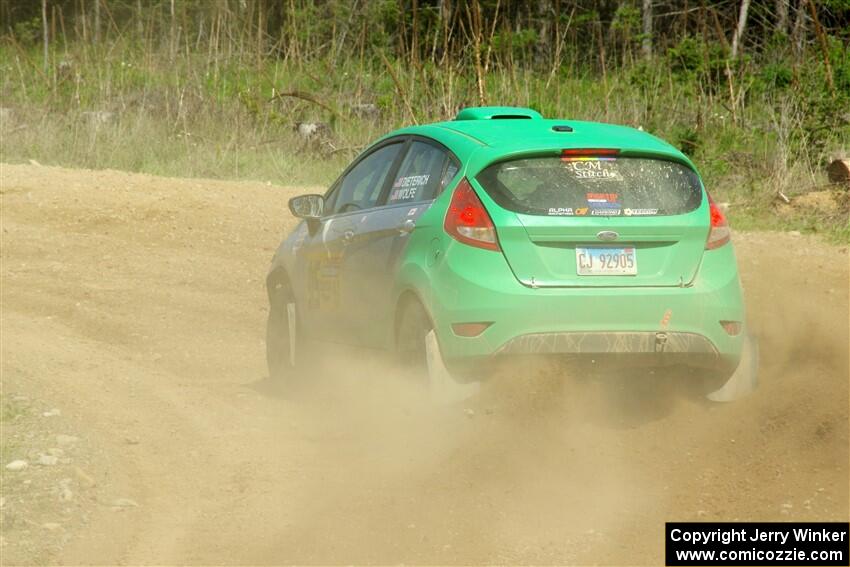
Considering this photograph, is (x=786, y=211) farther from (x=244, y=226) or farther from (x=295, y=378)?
(x=295, y=378)

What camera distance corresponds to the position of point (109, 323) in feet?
35.5

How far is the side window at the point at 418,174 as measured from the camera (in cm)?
679

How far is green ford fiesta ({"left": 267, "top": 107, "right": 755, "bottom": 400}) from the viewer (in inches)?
241

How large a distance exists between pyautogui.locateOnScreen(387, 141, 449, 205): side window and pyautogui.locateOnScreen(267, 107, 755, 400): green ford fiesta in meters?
0.02

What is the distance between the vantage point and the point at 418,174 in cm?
705

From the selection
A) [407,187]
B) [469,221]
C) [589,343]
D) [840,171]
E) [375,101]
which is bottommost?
[375,101]

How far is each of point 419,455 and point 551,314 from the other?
1055 mm

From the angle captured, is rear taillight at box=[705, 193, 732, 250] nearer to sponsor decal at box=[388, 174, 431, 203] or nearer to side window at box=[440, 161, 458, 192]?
side window at box=[440, 161, 458, 192]

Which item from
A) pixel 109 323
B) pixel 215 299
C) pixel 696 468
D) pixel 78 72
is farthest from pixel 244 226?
pixel 696 468

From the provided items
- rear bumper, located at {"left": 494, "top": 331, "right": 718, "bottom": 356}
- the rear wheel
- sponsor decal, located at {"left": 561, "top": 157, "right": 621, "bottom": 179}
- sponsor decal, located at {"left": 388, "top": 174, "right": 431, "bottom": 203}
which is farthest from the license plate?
sponsor decal, located at {"left": 388, "top": 174, "right": 431, "bottom": 203}

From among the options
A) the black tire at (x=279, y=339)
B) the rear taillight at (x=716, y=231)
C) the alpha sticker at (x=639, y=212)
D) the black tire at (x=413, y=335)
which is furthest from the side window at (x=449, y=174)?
the black tire at (x=279, y=339)

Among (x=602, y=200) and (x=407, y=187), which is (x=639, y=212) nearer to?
(x=602, y=200)

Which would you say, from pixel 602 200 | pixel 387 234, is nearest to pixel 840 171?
pixel 387 234

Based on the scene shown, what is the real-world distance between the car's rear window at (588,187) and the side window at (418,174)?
1.55 ft
